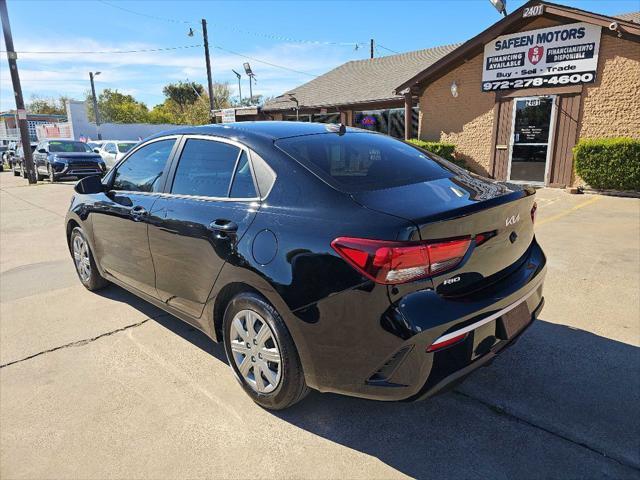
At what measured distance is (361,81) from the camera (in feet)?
67.9

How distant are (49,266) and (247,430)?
466cm

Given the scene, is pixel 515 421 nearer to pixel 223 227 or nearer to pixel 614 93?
pixel 223 227

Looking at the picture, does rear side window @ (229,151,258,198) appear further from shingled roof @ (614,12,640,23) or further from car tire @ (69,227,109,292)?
shingled roof @ (614,12,640,23)

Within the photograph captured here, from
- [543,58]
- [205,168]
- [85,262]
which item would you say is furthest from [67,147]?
[205,168]

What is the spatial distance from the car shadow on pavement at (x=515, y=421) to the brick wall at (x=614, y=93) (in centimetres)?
988

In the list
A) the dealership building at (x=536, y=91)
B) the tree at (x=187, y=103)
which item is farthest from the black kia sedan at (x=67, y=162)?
the tree at (x=187, y=103)

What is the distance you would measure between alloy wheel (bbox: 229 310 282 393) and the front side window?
1397mm

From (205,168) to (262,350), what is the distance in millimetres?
1320

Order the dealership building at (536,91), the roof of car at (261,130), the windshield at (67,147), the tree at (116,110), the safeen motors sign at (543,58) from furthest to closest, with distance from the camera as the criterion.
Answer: the tree at (116,110) < the windshield at (67,147) < the safeen motors sign at (543,58) < the dealership building at (536,91) < the roof of car at (261,130)

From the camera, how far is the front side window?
11.4ft

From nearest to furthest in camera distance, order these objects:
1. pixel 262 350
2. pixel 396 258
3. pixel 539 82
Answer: pixel 396 258, pixel 262 350, pixel 539 82

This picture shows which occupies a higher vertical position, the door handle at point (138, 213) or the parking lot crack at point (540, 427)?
the door handle at point (138, 213)

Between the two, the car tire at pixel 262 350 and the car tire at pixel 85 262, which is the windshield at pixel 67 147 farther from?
the car tire at pixel 262 350

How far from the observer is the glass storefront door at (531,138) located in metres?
11.9
